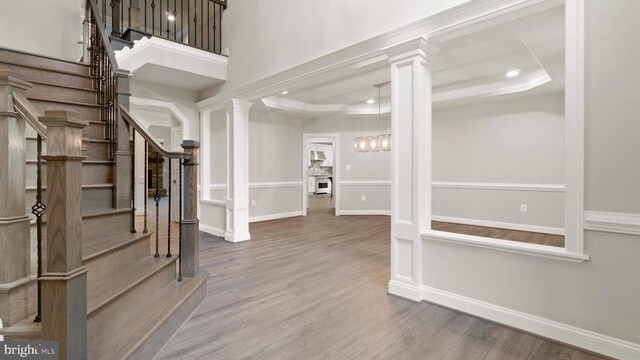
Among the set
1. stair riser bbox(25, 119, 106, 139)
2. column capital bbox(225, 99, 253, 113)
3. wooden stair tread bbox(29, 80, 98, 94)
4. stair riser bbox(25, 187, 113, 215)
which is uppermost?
column capital bbox(225, 99, 253, 113)

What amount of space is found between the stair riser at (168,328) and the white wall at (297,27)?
9.72ft

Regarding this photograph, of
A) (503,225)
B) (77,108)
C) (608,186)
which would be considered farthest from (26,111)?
(503,225)

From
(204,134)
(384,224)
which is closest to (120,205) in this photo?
(204,134)

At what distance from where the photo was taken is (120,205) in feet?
9.16

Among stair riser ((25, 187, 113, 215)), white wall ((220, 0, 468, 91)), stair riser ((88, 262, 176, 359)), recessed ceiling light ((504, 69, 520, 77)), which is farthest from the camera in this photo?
recessed ceiling light ((504, 69, 520, 77))

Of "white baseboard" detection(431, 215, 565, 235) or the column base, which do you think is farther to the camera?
"white baseboard" detection(431, 215, 565, 235)

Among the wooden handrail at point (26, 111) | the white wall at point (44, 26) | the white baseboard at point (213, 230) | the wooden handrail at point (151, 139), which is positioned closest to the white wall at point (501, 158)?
the white baseboard at point (213, 230)

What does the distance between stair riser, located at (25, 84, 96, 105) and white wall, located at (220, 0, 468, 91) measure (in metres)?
2.02

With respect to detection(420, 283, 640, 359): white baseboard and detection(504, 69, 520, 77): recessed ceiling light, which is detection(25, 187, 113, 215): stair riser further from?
detection(504, 69, 520, 77): recessed ceiling light

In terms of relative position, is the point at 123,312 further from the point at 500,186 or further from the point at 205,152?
the point at 500,186

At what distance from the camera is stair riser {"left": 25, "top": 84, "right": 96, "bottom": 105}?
10.0ft

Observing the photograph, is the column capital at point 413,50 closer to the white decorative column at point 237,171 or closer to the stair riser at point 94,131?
the white decorative column at point 237,171

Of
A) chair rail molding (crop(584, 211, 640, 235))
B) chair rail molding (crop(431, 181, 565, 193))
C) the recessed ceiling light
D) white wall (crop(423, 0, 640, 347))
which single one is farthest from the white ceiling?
chair rail molding (crop(431, 181, 565, 193))

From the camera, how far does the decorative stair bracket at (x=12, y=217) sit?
1519 mm
